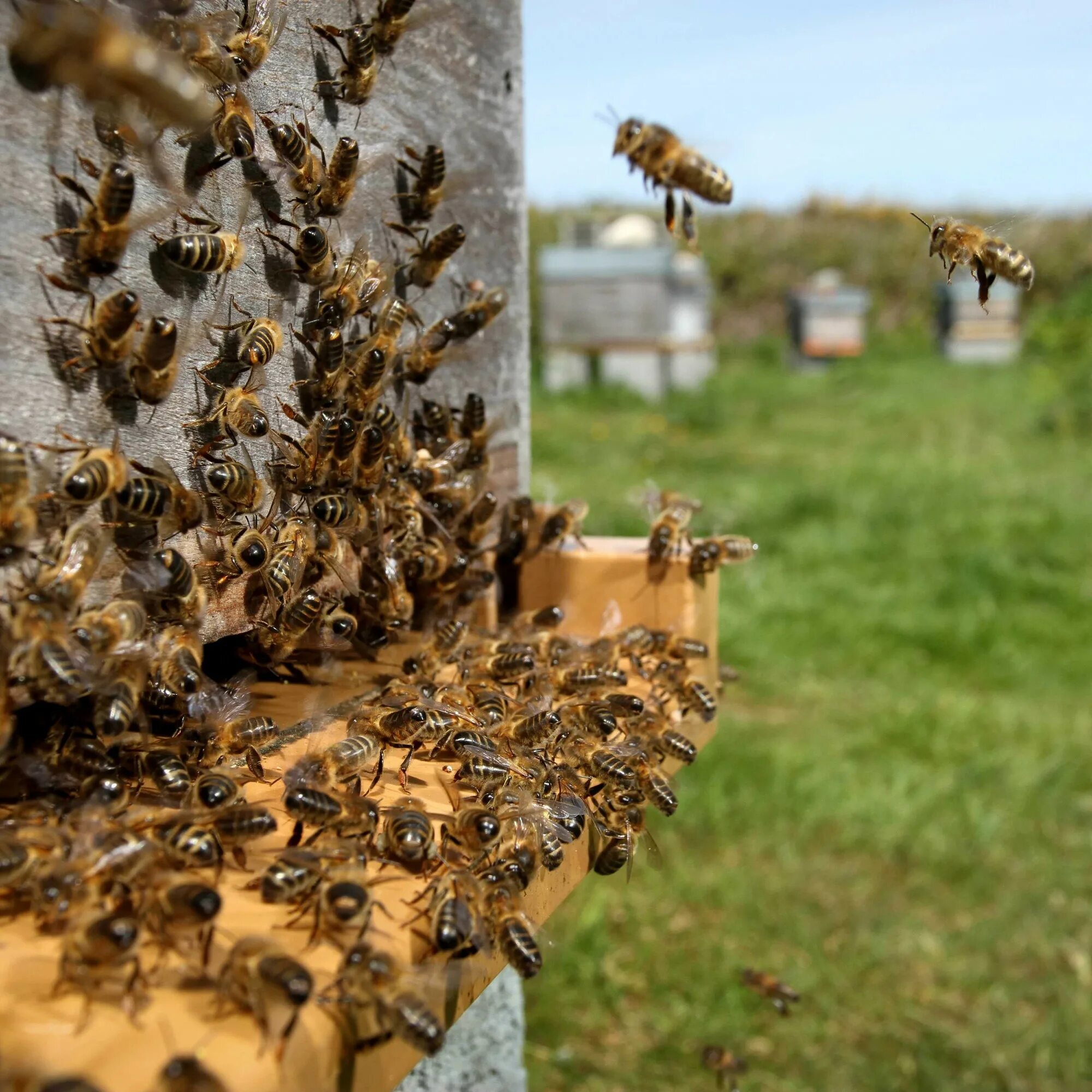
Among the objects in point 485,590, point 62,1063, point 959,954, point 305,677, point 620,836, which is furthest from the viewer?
point 959,954

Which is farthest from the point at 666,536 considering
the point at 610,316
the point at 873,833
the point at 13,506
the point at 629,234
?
the point at 629,234

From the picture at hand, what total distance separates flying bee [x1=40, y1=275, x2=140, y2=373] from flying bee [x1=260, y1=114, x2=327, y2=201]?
15.5 inches

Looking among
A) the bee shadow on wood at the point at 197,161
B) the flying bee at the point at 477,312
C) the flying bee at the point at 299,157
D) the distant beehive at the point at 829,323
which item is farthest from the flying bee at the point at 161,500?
the distant beehive at the point at 829,323

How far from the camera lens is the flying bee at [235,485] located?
5.36 feet

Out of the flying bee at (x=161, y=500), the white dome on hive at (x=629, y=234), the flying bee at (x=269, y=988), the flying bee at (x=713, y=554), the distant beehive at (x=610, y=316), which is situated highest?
the white dome on hive at (x=629, y=234)

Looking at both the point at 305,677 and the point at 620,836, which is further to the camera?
the point at 305,677

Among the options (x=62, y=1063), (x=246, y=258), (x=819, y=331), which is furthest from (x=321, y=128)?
(x=819, y=331)

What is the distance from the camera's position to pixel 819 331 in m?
24.9

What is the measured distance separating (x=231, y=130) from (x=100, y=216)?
267 mm

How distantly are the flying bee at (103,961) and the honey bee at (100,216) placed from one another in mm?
812

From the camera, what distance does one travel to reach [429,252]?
2.16 m

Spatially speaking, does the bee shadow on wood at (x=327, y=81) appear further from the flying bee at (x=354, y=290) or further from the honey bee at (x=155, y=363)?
the honey bee at (x=155, y=363)

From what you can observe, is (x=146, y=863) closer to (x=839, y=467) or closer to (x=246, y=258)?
(x=246, y=258)

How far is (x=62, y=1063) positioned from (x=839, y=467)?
11840mm
